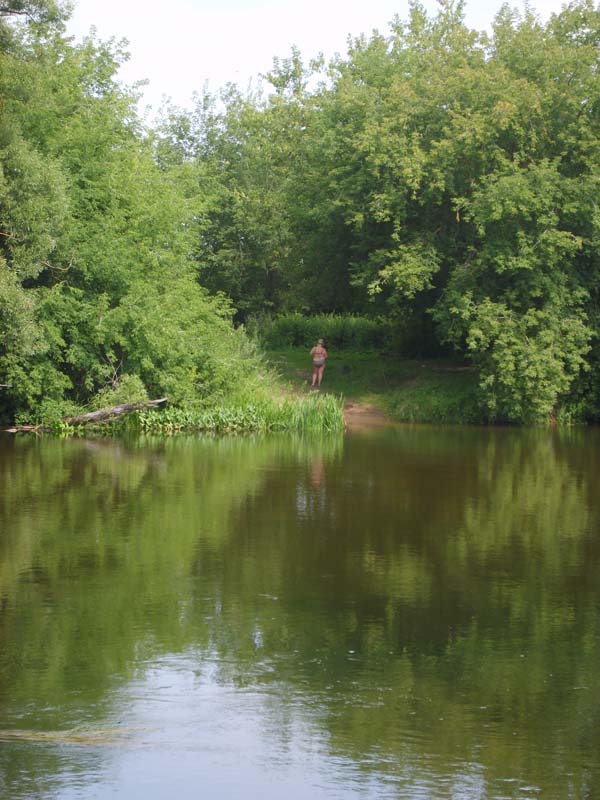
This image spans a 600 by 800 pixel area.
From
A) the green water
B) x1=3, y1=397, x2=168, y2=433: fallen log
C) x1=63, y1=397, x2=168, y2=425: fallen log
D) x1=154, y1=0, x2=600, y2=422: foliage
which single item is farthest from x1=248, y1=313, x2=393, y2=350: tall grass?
the green water

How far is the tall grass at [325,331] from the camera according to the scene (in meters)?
42.2

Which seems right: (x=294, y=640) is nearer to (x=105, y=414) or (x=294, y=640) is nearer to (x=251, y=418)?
(x=105, y=414)

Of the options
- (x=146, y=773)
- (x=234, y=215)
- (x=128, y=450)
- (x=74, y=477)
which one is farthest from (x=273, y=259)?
(x=146, y=773)

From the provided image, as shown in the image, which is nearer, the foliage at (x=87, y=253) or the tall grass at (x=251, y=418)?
the foliage at (x=87, y=253)

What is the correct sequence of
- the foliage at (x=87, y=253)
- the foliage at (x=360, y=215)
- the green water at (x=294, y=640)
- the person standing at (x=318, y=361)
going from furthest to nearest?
the person standing at (x=318, y=361), the foliage at (x=360, y=215), the foliage at (x=87, y=253), the green water at (x=294, y=640)

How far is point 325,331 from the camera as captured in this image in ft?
141

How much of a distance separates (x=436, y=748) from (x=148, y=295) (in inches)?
815

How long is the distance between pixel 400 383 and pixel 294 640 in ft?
90.3

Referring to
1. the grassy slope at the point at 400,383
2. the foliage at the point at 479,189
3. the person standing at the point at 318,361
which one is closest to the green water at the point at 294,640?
the foliage at the point at 479,189

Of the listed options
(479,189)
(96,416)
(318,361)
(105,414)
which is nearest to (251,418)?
(105,414)

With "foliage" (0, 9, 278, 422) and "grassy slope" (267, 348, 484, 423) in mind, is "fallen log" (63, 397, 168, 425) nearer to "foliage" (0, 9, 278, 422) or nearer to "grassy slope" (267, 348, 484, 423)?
"foliage" (0, 9, 278, 422)

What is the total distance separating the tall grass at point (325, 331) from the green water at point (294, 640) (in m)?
24.7

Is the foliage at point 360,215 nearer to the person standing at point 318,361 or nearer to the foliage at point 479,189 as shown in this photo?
the foliage at point 479,189

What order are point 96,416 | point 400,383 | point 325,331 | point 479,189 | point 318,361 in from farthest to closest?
point 325,331
point 400,383
point 318,361
point 479,189
point 96,416
